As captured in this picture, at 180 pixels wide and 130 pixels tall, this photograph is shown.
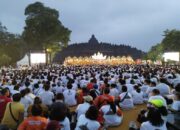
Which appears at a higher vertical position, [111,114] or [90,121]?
[90,121]

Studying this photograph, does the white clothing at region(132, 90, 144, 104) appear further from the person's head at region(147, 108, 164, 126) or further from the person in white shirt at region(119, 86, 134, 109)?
the person's head at region(147, 108, 164, 126)

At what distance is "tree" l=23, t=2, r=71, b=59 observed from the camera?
193ft

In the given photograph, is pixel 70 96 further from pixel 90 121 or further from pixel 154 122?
pixel 154 122

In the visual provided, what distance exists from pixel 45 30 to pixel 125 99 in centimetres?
4577

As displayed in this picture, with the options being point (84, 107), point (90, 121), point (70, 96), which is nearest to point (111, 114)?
point (84, 107)

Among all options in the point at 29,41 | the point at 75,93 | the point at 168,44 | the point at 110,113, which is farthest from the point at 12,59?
the point at 110,113

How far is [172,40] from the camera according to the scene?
65812 millimetres

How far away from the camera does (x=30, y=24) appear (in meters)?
59.3

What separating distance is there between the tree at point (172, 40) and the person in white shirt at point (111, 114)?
55.3 metres

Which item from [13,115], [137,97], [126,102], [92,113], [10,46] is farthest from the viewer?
[10,46]

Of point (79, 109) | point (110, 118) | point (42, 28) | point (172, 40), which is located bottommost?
point (110, 118)

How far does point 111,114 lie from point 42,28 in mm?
48742

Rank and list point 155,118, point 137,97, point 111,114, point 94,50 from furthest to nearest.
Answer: point 94,50, point 137,97, point 111,114, point 155,118

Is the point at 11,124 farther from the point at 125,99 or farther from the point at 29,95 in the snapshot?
the point at 125,99
